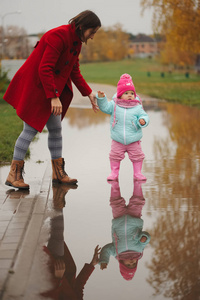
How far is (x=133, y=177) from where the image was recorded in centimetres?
704

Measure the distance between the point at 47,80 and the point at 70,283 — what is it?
2669 millimetres

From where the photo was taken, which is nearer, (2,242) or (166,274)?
(166,274)

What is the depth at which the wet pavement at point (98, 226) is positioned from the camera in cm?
364

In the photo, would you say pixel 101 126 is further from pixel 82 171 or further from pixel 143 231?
pixel 143 231

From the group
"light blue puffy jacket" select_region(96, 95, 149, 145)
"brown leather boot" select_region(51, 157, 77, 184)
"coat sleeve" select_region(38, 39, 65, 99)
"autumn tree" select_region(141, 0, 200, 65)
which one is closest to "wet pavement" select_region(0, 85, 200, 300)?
"brown leather boot" select_region(51, 157, 77, 184)

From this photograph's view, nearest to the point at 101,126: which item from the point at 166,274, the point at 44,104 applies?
the point at 44,104

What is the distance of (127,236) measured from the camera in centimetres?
468

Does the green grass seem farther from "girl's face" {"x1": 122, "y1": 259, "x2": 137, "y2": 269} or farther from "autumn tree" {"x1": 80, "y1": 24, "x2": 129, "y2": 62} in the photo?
"autumn tree" {"x1": 80, "y1": 24, "x2": 129, "y2": 62}

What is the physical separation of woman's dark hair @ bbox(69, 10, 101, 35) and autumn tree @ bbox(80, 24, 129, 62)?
114 metres

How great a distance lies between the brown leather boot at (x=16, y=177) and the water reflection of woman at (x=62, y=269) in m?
1.24

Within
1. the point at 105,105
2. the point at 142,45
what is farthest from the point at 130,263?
the point at 142,45

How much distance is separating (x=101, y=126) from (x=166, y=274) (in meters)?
9.45

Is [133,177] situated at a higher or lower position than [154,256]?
higher

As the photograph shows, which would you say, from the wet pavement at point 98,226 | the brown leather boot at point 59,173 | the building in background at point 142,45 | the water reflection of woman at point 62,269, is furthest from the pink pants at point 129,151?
the building in background at point 142,45
